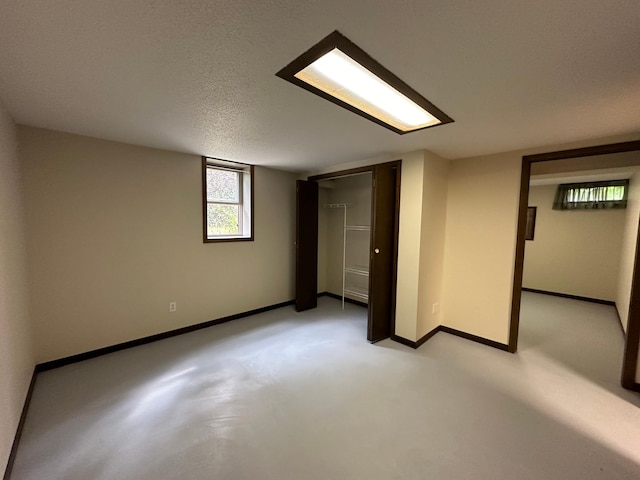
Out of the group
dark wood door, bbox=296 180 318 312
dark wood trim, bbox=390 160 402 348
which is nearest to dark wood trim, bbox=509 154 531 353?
dark wood trim, bbox=390 160 402 348

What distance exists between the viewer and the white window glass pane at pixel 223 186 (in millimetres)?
3455

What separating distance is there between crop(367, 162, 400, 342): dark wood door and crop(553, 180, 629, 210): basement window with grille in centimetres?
441

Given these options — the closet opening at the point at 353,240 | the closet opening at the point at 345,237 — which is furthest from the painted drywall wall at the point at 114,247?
the closet opening at the point at 345,237

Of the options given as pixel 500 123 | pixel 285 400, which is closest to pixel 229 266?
pixel 285 400

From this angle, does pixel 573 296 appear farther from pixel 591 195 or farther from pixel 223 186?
pixel 223 186

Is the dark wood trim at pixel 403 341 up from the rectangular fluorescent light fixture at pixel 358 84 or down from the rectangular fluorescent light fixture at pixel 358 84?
down

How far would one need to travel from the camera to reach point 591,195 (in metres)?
4.68

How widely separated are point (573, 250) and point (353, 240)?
14.5ft

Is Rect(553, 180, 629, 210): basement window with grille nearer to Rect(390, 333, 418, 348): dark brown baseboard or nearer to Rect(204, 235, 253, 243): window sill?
Rect(390, 333, 418, 348): dark brown baseboard

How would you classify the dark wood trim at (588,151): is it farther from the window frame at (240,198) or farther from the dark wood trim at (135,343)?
the dark wood trim at (135,343)

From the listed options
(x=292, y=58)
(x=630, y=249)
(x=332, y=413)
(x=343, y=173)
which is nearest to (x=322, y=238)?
A: (x=343, y=173)

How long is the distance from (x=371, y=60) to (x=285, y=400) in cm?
236

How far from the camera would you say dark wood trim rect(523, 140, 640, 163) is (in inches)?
84.2

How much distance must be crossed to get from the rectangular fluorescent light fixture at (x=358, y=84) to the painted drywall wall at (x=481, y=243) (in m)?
1.36
